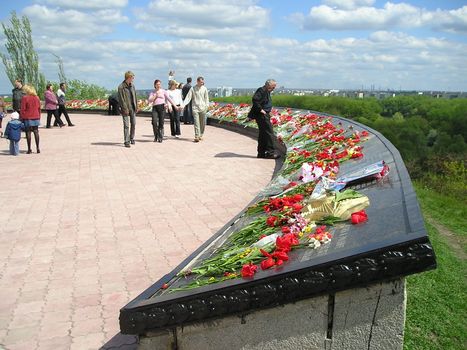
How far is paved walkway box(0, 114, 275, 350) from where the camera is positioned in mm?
3730

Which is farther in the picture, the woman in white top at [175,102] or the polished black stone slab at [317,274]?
the woman in white top at [175,102]

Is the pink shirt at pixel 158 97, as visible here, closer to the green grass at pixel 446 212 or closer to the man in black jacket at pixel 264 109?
the man in black jacket at pixel 264 109

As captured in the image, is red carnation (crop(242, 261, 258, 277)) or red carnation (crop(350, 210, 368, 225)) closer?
red carnation (crop(242, 261, 258, 277))

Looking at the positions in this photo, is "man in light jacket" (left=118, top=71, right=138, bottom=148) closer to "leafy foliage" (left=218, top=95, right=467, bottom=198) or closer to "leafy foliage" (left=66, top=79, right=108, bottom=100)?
"leafy foliage" (left=218, top=95, right=467, bottom=198)

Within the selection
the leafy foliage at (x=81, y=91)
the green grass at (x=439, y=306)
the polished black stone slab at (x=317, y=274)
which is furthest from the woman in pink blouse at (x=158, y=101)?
the leafy foliage at (x=81, y=91)

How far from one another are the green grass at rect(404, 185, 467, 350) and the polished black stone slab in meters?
1.37

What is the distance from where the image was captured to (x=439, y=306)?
Result: 14.2 ft

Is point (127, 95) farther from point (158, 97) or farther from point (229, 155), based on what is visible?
point (229, 155)

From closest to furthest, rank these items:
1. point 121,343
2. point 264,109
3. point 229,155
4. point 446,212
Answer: point 121,343, point 446,212, point 264,109, point 229,155

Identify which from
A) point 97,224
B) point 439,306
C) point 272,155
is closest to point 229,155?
point 272,155

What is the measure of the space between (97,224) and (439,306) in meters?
4.01

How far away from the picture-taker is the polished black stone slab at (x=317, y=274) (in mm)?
2258

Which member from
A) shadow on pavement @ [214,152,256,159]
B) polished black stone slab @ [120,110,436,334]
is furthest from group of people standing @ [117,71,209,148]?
polished black stone slab @ [120,110,436,334]

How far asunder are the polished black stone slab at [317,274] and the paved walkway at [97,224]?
39.2 inches
